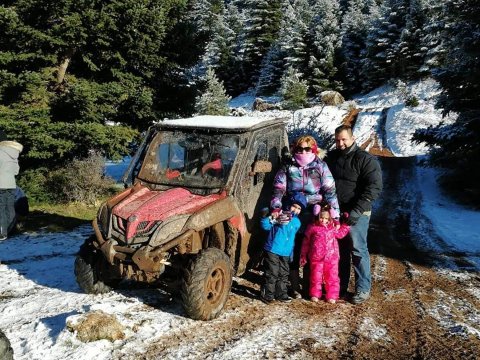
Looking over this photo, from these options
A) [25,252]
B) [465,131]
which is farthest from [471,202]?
[25,252]

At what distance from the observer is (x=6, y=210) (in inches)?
332

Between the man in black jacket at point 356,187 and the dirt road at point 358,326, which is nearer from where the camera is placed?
the dirt road at point 358,326

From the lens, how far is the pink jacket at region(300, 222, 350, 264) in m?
5.50

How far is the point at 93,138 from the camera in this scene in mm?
11898

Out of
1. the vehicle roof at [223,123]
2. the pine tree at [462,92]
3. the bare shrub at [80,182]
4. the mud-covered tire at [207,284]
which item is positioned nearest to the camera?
the mud-covered tire at [207,284]

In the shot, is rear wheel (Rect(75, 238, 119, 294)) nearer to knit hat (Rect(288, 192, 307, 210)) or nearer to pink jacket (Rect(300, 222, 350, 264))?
knit hat (Rect(288, 192, 307, 210))

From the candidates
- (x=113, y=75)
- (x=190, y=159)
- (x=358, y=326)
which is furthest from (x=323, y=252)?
(x=113, y=75)

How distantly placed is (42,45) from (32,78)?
1.30m

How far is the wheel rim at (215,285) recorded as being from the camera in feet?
16.1

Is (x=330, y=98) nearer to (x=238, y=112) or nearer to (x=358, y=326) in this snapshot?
(x=238, y=112)

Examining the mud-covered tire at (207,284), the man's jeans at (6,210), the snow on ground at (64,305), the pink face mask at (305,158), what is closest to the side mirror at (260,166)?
the pink face mask at (305,158)

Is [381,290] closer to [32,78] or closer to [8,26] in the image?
[32,78]

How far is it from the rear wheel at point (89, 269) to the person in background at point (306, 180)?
2.17 m

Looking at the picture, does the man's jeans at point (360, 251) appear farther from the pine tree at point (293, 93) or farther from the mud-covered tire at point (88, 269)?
the pine tree at point (293, 93)
